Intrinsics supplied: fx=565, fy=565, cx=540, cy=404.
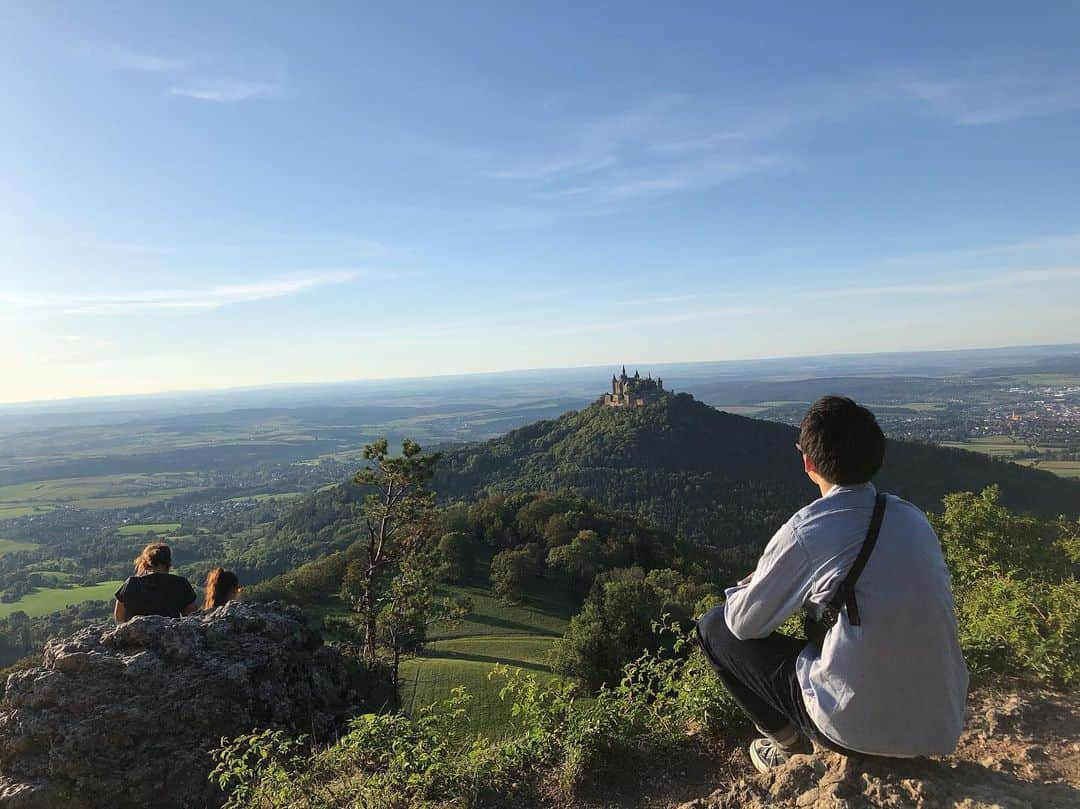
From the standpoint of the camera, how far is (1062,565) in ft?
53.3

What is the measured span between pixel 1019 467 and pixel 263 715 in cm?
10910

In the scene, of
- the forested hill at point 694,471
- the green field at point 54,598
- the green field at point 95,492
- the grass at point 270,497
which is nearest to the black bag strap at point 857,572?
the forested hill at point 694,471

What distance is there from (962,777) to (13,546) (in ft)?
475

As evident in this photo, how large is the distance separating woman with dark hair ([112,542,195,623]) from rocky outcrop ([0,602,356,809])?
45cm

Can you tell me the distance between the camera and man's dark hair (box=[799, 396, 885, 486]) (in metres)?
2.58

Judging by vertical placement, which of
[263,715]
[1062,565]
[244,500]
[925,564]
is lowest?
[244,500]

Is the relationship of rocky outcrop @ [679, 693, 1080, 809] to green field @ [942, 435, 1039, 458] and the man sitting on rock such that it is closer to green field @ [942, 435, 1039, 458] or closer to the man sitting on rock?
the man sitting on rock

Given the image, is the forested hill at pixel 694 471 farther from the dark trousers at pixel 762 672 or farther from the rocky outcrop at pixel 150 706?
the dark trousers at pixel 762 672

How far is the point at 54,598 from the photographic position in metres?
71.4

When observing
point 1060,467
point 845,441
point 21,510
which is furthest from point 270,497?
point 1060,467

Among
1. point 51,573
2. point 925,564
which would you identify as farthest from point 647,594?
point 51,573

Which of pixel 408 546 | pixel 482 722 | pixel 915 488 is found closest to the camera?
pixel 408 546

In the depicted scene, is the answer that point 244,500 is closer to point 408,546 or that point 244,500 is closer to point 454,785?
point 408,546

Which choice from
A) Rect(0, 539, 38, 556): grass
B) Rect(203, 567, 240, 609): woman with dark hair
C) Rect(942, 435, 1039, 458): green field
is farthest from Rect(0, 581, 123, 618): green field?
Rect(942, 435, 1039, 458): green field
